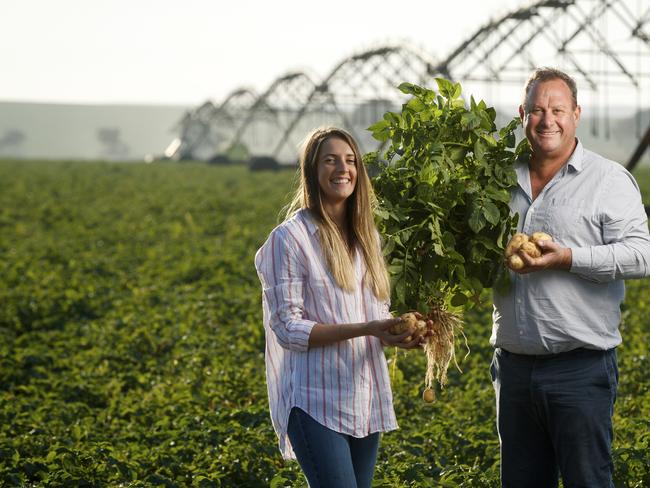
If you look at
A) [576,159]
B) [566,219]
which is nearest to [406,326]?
[566,219]

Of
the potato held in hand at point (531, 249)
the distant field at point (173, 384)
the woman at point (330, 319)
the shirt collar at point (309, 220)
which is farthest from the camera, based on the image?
the distant field at point (173, 384)

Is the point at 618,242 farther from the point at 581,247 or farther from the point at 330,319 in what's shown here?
the point at 330,319

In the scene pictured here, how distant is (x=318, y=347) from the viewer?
339 cm

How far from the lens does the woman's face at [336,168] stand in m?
3.44

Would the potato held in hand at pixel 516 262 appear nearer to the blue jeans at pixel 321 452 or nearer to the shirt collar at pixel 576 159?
the shirt collar at pixel 576 159

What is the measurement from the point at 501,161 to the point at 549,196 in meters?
0.21

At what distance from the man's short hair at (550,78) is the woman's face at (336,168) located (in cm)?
58

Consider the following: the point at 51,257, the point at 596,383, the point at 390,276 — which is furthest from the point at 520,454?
the point at 51,257

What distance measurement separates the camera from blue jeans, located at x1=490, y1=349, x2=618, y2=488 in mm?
3389

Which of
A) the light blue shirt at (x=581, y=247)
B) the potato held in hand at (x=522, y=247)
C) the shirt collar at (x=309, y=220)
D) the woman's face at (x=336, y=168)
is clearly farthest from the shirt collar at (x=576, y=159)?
the shirt collar at (x=309, y=220)

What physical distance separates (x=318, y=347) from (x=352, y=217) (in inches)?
16.9

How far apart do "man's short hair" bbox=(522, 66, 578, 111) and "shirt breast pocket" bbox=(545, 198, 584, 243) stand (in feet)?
1.05

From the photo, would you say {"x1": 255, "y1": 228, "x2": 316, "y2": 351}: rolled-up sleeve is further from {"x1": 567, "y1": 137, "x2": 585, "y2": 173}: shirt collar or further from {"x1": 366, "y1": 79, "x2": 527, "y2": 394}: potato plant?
→ {"x1": 567, "y1": 137, "x2": 585, "y2": 173}: shirt collar

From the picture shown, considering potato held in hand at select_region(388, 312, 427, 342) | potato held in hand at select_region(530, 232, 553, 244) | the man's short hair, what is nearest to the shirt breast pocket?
potato held in hand at select_region(530, 232, 553, 244)
